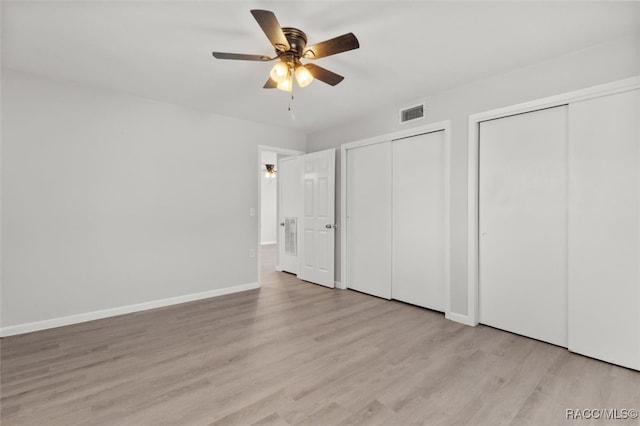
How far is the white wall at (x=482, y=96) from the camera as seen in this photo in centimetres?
245

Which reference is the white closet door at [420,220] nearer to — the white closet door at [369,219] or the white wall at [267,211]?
the white closet door at [369,219]

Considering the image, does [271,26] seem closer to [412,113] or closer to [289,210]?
A: [412,113]

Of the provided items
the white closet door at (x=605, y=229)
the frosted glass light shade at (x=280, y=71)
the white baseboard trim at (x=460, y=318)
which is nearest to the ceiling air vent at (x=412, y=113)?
the white closet door at (x=605, y=229)

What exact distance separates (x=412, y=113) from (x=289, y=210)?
2.89 metres

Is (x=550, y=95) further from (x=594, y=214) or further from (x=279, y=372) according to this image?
(x=279, y=372)

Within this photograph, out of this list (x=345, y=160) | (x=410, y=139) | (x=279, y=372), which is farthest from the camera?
(x=345, y=160)

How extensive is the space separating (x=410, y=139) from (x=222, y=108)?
255cm

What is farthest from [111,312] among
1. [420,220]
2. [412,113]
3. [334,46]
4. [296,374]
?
[412,113]

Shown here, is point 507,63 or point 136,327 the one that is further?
point 136,327

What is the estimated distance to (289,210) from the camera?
5.75 metres

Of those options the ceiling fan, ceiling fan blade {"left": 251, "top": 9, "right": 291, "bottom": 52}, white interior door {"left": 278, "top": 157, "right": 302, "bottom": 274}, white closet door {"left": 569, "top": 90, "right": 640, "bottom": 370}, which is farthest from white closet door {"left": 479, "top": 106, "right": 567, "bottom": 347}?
white interior door {"left": 278, "top": 157, "right": 302, "bottom": 274}

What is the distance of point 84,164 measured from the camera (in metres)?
3.37

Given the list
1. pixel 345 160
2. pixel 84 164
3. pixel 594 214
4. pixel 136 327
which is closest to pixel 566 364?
pixel 594 214

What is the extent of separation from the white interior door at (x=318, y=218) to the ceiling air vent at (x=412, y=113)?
3.93 ft
